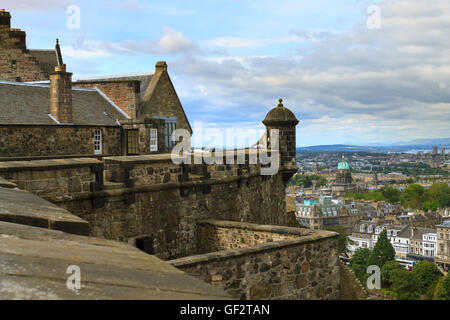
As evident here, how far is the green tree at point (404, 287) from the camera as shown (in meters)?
82.6

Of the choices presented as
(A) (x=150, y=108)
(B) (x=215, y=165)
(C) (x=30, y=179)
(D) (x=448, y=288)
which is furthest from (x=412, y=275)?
(C) (x=30, y=179)

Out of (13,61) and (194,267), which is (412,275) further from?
(194,267)

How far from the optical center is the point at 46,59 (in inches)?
1161

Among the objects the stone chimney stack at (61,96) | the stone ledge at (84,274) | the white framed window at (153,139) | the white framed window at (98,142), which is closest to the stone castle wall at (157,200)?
the stone ledge at (84,274)

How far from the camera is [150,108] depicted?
25875 millimetres

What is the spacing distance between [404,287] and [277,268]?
8313 centimetres

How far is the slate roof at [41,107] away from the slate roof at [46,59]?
418 cm

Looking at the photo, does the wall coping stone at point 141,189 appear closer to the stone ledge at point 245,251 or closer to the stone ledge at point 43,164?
the stone ledge at point 43,164

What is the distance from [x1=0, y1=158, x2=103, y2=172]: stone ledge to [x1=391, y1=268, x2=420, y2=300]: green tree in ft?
270

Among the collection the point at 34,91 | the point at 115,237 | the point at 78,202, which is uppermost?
the point at 34,91

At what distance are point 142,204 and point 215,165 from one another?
287 centimetres

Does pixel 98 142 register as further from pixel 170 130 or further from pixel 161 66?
pixel 161 66

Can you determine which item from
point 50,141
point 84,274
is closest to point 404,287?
point 50,141

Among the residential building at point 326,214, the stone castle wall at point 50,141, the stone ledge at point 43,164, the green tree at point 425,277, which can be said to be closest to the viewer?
the stone ledge at point 43,164
